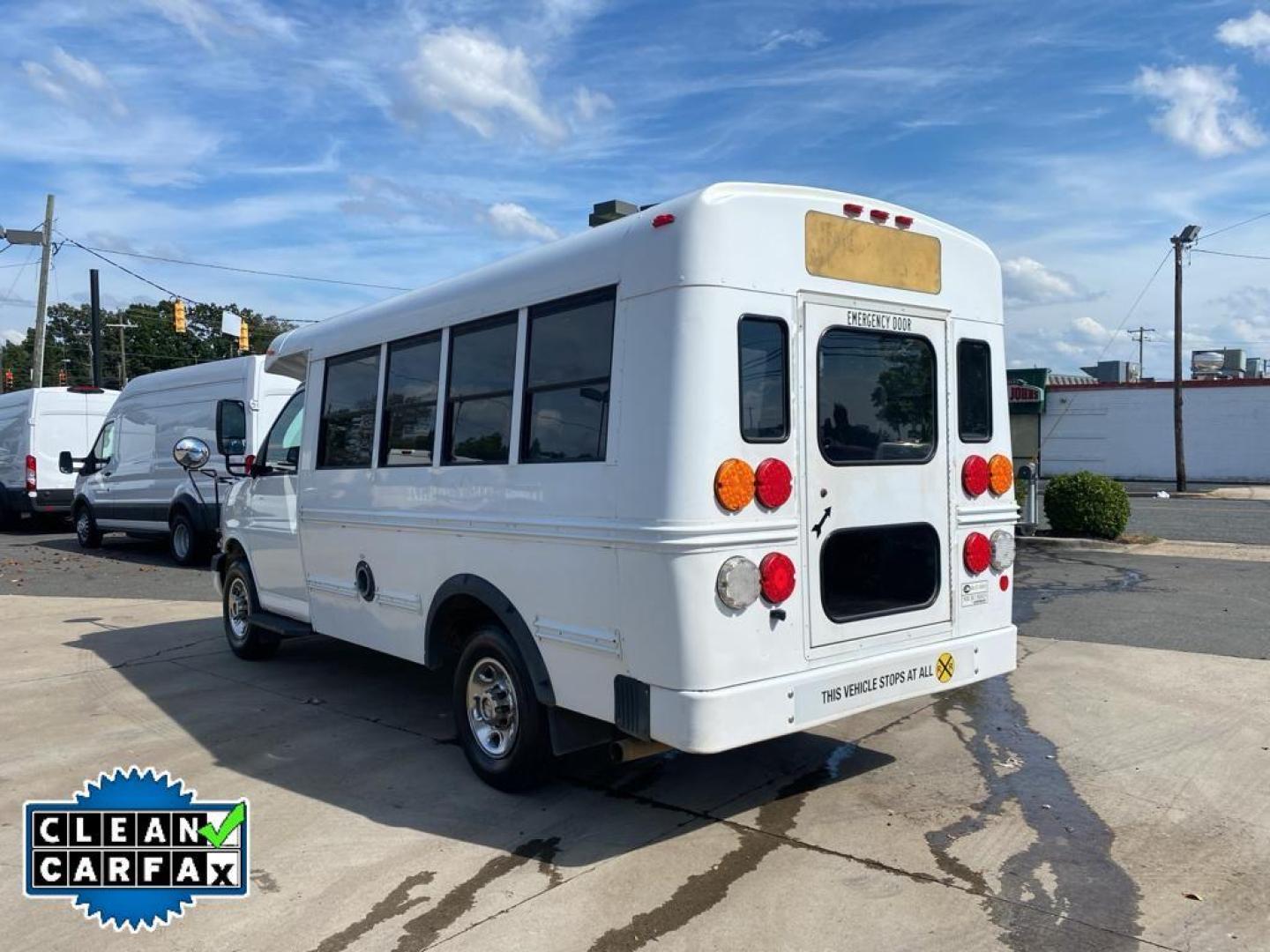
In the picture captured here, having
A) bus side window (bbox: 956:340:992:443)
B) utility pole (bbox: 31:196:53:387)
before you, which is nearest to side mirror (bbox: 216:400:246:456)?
bus side window (bbox: 956:340:992:443)

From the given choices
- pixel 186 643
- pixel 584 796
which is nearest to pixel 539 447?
pixel 584 796

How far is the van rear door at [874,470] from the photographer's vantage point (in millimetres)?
4324

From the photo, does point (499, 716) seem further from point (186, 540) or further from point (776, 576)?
point (186, 540)

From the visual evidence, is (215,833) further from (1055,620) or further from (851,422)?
→ (1055,620)

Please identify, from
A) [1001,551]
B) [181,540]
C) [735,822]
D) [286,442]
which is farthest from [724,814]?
[181,540]

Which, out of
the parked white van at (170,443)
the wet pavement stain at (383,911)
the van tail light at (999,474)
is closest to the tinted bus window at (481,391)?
the wet pavement stain at (383,911)

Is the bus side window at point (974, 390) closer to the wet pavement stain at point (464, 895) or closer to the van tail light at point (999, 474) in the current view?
the van tail light at point (999, 474)

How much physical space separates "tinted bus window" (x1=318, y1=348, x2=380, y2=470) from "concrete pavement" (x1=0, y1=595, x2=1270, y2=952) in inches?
66.8

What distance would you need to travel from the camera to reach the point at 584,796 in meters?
4.89

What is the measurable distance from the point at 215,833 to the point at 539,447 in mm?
2247

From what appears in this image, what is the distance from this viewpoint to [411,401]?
5586 millimetres

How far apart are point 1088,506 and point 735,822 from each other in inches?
472

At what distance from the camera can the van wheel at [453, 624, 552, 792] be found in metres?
4.70

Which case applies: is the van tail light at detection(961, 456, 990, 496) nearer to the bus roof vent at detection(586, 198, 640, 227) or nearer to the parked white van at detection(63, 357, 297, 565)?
the bus roof vent at detection(586, 198, 640, 227)
